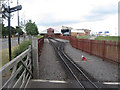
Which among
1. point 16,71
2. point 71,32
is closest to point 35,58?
point 16,71

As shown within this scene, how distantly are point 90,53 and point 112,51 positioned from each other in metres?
3.87

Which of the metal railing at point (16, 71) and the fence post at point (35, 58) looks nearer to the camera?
the metal railing at point (16, 71)

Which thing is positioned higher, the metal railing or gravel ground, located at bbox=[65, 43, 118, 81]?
the metal railing

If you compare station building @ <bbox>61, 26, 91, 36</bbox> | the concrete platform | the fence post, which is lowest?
the concrete platform

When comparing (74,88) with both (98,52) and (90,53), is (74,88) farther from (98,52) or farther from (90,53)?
(90,53)

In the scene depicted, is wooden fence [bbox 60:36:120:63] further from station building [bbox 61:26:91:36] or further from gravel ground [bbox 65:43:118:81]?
station building [bbox 61:26:91:36]

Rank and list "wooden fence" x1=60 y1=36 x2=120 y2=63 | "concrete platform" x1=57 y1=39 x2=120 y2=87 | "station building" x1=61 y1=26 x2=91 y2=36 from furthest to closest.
→ 1. "station building" x1=61 y1=26 x2=91 y2=36
2. "wooden fence" x1=60 y1=36 x2=120 y2=63
3. "concrete platform" x1=57 y1=39 x2=120 y2=87

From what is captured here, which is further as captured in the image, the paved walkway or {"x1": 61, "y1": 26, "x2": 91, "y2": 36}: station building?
{"x1": 61, "y1": 26, "x2": 91, "y2": 36}: station building

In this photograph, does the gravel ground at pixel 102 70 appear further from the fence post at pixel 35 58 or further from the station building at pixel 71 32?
the station building at pixel 71 32

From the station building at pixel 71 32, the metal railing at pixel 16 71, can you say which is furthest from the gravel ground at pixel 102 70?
the station building at pixel 71 32

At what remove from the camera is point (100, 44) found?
9602 millimetres

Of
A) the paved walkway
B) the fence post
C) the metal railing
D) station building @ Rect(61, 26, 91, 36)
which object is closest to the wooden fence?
the paved walkway

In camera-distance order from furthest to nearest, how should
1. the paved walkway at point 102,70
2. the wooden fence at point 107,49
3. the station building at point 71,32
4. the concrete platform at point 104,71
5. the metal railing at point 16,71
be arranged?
the station building at point 71,32 < the wooden fence at point 107,49 < the paved walkway at point 102,70 < the concrete platform at point 104,71 < the metal railing at point 16,71

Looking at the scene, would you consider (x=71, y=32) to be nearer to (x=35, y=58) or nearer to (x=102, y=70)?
(x=102, y=70)
